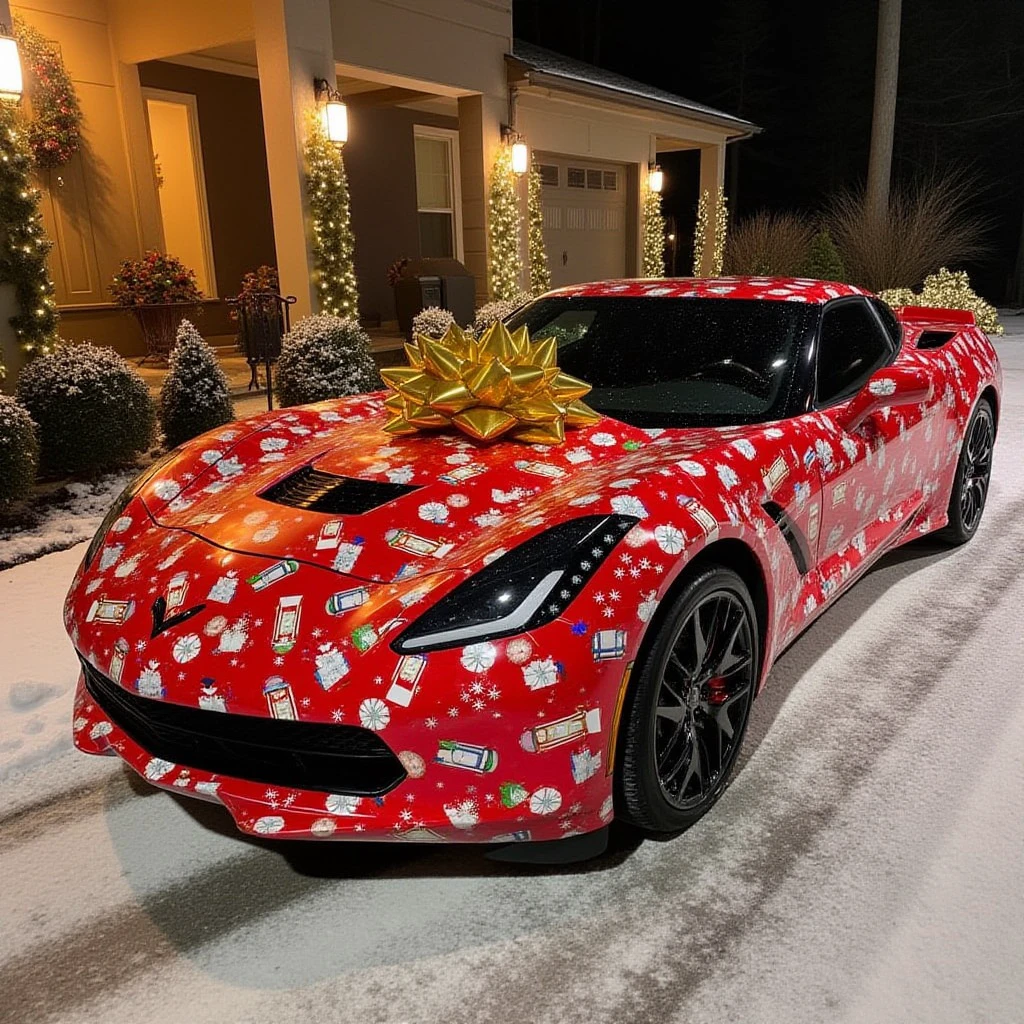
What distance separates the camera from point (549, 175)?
56.0 feet

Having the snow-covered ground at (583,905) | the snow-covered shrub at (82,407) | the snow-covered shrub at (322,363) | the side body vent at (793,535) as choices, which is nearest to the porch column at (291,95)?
the snow-covered shrub at (322,363)

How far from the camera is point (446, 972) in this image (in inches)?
79.0

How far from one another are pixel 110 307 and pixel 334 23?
4251 mm

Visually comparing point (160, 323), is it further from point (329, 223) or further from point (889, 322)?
point (889, 322)

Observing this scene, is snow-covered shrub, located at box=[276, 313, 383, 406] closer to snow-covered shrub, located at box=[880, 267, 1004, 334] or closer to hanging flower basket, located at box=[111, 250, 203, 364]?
hanging flower basket, located at box=[111, 250, 203, 364]

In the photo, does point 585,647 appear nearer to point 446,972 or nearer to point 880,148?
point 446,972

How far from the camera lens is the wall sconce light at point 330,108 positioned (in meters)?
9.78

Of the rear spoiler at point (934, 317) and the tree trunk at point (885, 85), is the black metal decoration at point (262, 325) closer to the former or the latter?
the rear spoiler at point (934, 317)

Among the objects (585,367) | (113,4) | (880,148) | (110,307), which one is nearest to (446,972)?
(585,367)

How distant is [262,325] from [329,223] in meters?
2.45

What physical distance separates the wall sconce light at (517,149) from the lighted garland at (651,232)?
18.3ft

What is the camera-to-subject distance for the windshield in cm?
315

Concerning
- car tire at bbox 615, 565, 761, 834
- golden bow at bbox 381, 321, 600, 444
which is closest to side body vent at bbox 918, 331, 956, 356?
golden bow at bbox 381, 321, 600, 444

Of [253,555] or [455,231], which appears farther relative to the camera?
[455,231]
